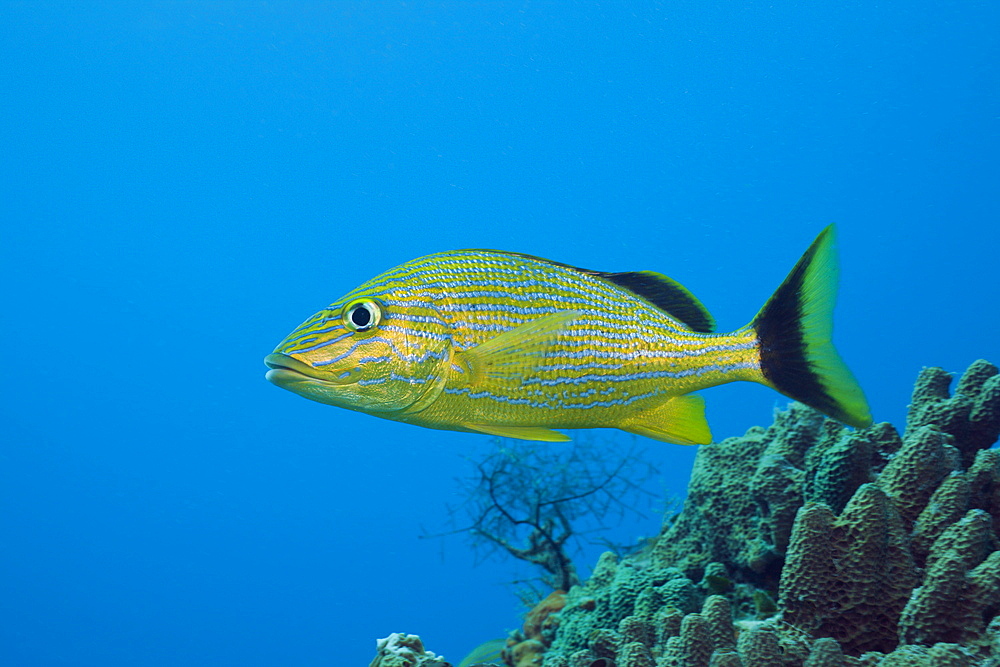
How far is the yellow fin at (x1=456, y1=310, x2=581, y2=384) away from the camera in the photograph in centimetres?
189

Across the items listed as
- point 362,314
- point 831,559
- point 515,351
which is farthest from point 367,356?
point 831,559

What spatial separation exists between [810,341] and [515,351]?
94cm

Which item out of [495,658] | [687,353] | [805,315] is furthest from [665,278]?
[495,658]

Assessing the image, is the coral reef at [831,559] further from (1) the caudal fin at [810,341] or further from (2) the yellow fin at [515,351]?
(2) the yellow fin at [515,351]

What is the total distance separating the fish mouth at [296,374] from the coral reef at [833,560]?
5.74ft

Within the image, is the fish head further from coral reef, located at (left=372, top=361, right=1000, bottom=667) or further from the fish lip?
coral reef, located at (left=372, top=361, right=1000, bottom=667)

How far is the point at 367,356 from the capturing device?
193 centimetres

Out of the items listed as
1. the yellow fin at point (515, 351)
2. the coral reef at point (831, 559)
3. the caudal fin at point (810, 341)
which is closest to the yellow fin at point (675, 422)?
the caudal fin at point (810, 341)

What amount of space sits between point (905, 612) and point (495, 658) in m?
3.41

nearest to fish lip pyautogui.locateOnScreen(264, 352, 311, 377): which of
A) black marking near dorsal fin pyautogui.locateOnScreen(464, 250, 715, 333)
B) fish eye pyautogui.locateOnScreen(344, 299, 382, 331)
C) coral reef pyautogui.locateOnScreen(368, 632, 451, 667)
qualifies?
fish eye pyautogui.locateOnScreen(344, 299, 382, 331)

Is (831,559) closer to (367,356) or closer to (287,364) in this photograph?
(367,356)

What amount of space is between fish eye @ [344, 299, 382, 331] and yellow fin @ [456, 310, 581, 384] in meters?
0.29

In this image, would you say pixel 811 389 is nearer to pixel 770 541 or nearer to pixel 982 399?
pixel 770 541

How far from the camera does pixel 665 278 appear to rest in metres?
2.26
